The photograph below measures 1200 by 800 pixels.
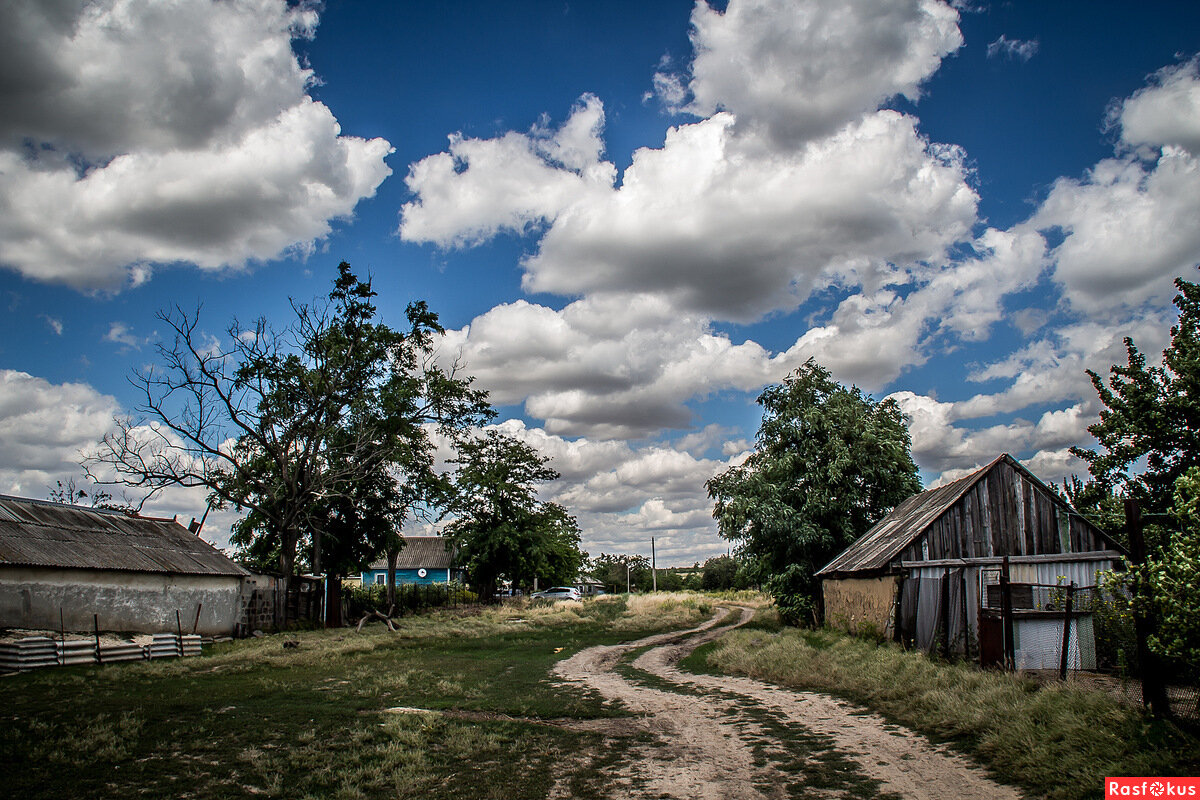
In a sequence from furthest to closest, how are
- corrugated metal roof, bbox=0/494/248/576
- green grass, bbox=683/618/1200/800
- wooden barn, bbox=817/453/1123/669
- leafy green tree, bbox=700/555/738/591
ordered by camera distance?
leafy green tree, bbox=700/555/738/591, corrugated metal roof, bbox=0/494/248/576, wooden barn, bbox=817/453/1123/669, green grass, bbox=683/618/1200/800

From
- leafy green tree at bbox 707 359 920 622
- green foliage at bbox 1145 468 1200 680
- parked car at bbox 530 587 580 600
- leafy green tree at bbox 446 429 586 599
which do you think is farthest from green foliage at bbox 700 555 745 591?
green foliage at bbox 1145 468 1200 680

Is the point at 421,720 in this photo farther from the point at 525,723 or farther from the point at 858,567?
the point at 858,567

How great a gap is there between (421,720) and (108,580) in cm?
1636

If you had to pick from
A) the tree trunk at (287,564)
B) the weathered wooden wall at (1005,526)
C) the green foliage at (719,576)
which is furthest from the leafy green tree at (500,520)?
the green foliage at (719,576)

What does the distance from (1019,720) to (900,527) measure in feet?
45.6

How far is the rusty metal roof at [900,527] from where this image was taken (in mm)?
19000

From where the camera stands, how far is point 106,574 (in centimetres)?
2148

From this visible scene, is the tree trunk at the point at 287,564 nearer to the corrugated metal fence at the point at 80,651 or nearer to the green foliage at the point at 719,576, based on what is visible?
the corrugated metal fence at the point at 80,651

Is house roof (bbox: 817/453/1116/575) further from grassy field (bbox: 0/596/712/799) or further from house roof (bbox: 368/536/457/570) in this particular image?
house roof (bbox: 368/536/457/570)

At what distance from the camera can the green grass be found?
6.93m

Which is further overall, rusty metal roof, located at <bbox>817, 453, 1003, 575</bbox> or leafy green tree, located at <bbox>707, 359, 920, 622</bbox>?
leafy green tree, located at <bbox>707, 359, 920, 622</bbox>

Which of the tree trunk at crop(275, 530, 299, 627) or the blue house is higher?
the tree trunk at crop(275, 530, 299, 627)

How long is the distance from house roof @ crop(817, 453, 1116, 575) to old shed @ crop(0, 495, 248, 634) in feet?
70.1

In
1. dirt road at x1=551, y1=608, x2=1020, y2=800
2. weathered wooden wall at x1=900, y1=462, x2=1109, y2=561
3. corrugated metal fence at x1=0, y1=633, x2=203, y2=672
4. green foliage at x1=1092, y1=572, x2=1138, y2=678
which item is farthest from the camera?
weathered wooden wall at x1=900, y1=462, x2=1109, y2=561
